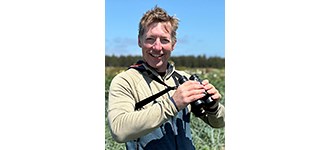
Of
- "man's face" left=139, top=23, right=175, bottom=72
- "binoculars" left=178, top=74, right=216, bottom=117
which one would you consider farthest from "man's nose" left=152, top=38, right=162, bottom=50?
"binoculars" left=178, top=74, right=216, bottom=117

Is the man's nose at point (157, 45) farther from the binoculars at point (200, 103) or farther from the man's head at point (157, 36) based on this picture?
the binoculars at point (200, 103)

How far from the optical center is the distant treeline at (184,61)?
1.62 metres

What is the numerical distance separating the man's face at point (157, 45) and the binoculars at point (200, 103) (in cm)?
8

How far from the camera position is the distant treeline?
5.30ft

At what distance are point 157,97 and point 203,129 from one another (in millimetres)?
247

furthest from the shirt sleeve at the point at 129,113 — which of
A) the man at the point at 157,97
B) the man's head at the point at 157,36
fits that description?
the man's head at the point at 157,36

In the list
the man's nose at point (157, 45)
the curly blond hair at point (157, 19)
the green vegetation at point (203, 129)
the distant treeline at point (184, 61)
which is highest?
the curly blond hair at point (157, 19)

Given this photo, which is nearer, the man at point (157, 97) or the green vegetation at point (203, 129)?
the man at point (157, 97)

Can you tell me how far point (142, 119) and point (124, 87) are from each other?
0.39 feet

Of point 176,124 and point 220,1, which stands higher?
point 220,1

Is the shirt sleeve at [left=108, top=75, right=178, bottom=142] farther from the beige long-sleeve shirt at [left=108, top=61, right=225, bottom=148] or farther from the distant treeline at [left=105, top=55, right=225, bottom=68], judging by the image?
the distant treeline at [left=105, top=55, right=225, bottom=68]
